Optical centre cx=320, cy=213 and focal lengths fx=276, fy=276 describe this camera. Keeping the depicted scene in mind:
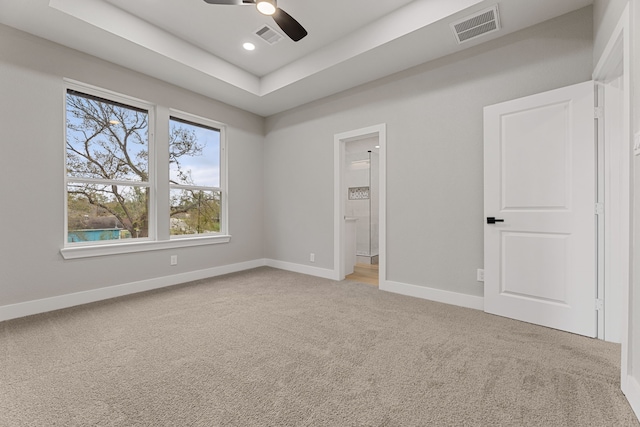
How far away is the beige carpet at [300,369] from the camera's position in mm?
1365

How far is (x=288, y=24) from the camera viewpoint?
7.39 ft

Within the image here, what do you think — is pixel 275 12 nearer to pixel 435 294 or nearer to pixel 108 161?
pixel 108 161

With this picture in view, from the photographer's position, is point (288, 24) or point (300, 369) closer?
point (300, 369)

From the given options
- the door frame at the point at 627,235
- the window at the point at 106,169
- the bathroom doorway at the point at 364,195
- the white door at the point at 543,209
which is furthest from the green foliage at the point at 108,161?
the door frame at the point at 627,235

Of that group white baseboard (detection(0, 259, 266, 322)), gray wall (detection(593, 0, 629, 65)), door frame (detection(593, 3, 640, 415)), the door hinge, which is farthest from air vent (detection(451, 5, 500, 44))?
white baseboard (detection(0, 259, 266, 322))

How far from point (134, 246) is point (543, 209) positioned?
4368 mm

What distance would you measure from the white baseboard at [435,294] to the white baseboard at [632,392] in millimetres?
1309

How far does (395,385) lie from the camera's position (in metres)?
1.59

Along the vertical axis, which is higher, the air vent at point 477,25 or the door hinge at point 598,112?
the air vent at point 477,25

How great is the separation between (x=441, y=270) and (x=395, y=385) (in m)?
1.78

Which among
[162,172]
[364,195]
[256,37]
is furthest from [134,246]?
[364,195]

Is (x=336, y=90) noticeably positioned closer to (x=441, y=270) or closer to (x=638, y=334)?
(x=441, y=270)

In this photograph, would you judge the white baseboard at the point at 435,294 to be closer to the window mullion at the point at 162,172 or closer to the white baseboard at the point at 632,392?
the white baseboard at the point at 632,392

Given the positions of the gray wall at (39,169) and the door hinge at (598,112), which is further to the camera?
the gray wall at (39,169)
